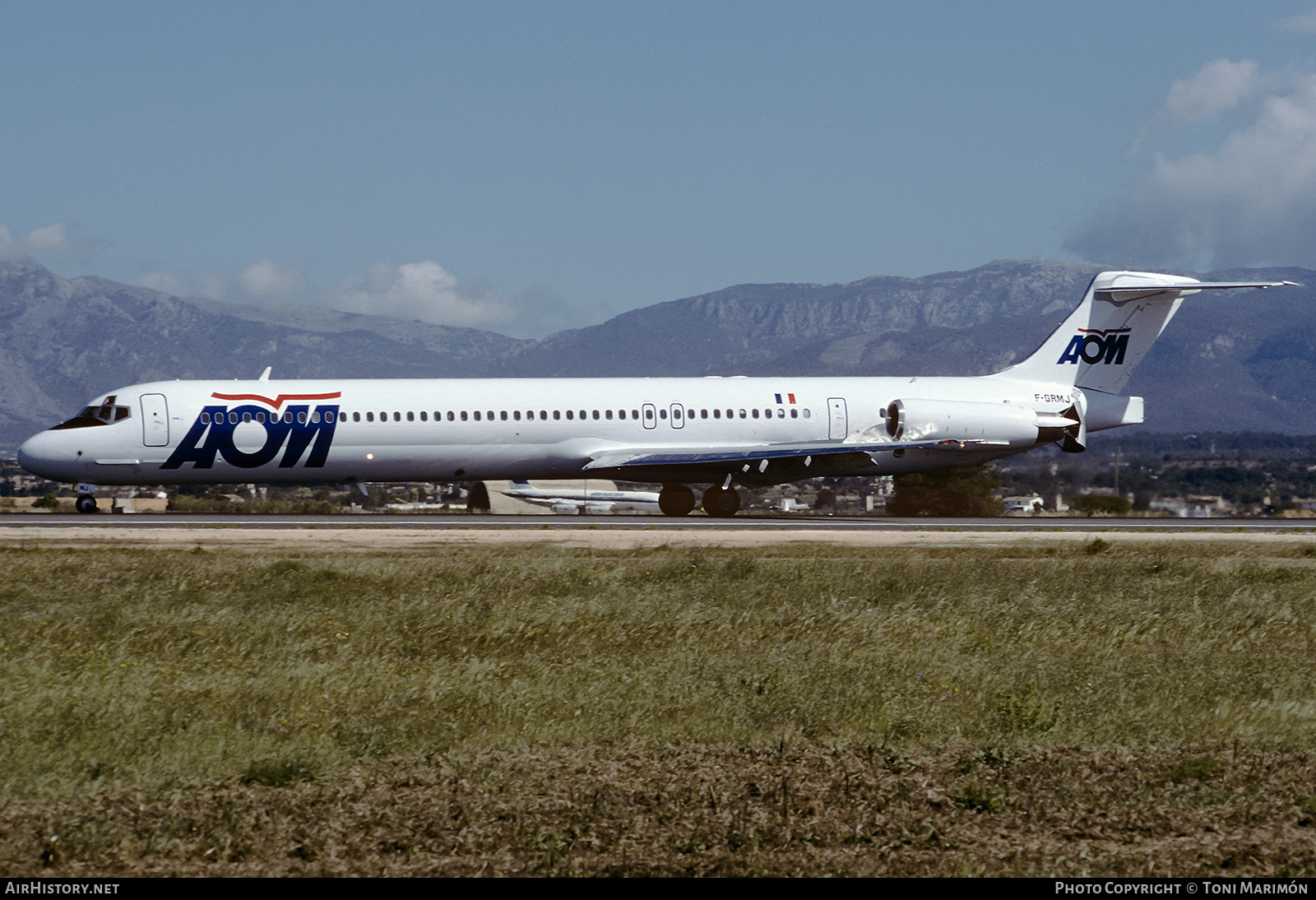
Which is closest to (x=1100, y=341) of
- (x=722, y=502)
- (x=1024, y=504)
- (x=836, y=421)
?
(x=836, y=421)

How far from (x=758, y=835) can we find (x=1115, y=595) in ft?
47.4

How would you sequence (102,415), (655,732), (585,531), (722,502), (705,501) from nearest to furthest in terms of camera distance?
1. (655,732)
2. (585,531)
3. (102,415)
4. (722,502)
5. (705,501)

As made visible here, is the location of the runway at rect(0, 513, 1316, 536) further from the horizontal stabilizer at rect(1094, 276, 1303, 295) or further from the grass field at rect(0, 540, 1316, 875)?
the grass field at rect(0, 540, 1316, 875)

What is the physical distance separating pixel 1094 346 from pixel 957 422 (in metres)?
6.70

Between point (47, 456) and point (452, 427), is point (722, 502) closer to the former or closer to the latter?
point (452, 427)

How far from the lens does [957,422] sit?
42375 millimetres

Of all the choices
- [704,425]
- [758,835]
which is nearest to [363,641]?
[758,835]

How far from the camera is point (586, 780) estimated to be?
10117 mm

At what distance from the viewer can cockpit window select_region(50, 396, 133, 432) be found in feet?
130

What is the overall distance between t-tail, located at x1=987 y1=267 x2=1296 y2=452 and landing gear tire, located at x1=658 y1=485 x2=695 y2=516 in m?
10.6

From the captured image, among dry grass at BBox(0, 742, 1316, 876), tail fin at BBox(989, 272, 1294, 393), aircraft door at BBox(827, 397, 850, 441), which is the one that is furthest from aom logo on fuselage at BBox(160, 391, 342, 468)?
dry grass at BBox(0, 742, 1316, 876)

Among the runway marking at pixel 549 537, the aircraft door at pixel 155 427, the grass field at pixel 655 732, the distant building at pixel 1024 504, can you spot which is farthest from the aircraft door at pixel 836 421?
the grass field at pixel 655 732

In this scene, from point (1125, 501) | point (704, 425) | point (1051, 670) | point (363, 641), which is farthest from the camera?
point (1125, 501)
